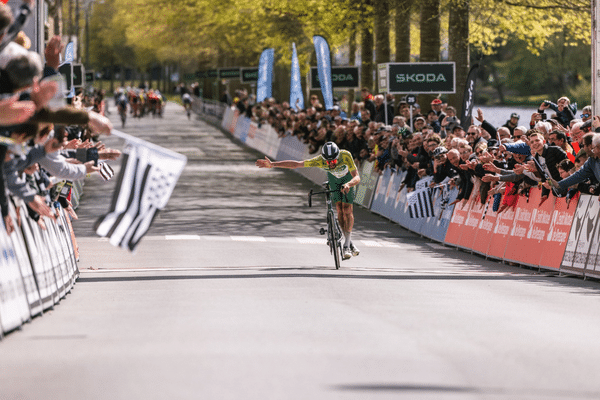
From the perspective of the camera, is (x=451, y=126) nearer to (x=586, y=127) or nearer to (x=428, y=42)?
(x=586, y=127)

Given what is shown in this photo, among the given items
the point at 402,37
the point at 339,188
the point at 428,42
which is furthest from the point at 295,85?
the point at 339,188

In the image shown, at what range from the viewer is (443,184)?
67.7 feet

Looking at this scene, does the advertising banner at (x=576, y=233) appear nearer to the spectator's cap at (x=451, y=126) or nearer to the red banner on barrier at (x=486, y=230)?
the red banner on barrier at (x=486, y=230)

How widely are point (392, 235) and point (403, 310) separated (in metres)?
11.1

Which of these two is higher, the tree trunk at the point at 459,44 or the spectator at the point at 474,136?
the tree trunk at the point at 459,44

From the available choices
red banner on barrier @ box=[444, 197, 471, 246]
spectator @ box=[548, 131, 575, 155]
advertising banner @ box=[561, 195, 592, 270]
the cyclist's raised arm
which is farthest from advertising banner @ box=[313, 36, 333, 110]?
advertising banner @ box=[561, 195, 592, 270]

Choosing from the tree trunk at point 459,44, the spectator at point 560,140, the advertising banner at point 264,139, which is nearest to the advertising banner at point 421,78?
the tree trunk at point 459,44

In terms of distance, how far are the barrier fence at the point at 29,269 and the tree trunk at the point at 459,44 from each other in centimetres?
1877

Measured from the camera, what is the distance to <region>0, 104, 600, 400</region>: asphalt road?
7.21 m

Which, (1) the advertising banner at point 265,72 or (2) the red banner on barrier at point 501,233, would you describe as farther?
(1) the advertising banner at point 265,72

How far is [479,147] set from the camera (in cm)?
1838

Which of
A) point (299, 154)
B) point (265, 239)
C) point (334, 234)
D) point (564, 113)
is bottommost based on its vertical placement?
point (265, 239)

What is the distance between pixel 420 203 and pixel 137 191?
41.1 feet

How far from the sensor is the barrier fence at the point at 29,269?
30.8ft
